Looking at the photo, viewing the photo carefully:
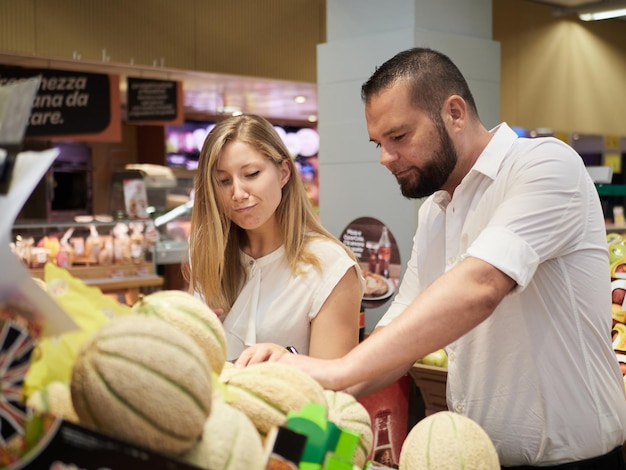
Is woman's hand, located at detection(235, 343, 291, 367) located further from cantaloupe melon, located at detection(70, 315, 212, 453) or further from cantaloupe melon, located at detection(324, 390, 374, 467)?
cantaloupe melon, located at detection(70, 315, 212, 453)

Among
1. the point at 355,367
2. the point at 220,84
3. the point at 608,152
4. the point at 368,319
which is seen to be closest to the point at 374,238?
the point at 368,319

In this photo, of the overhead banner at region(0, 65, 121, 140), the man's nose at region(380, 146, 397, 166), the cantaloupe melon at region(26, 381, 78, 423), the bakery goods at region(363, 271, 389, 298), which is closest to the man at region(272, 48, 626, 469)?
the man's nose at region(380, 146, 397, 166)

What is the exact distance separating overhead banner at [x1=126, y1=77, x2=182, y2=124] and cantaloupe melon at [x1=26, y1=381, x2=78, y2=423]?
7137 mm

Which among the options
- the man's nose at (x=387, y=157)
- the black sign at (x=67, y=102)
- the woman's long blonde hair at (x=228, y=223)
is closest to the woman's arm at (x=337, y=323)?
the woman's long blonde hair at (x=228, y=223)

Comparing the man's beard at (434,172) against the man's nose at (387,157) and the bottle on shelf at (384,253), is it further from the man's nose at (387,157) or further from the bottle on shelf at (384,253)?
the bottle on shelf at (384,253)

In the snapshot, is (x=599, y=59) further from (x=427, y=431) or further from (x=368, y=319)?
(x=427, y=431)

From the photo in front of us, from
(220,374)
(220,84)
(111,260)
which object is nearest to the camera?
(220,374)

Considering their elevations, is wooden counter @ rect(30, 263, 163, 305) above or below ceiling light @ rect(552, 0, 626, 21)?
below

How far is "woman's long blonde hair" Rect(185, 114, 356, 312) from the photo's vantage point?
2.36m

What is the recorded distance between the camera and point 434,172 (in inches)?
75.6

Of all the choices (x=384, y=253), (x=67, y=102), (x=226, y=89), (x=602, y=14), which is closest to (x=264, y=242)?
(x=384, y=253)

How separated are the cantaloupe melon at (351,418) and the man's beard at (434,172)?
758 mm

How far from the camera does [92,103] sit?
743 centimetres

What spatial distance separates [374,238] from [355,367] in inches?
136
